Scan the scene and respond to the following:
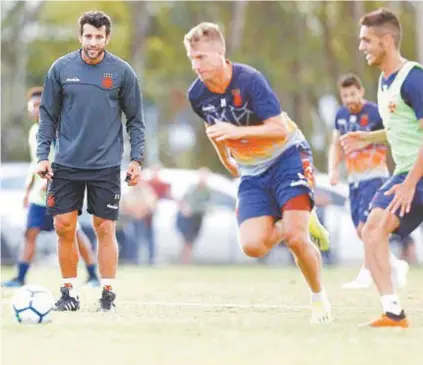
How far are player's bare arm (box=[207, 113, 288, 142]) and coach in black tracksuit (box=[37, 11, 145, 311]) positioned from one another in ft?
3.63

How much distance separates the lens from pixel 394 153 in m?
10.1

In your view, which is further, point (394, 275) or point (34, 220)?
point (34, 220)

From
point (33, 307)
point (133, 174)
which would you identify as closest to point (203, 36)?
point (133, 174)

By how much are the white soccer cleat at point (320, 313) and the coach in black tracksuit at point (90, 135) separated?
1800 mm

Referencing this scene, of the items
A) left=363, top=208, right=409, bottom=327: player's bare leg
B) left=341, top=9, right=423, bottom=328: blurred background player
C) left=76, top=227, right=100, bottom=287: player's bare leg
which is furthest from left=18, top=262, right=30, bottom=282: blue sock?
left=363, top=208, right=409, bottom=327: player's bare leg

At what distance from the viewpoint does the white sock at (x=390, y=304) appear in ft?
31.8

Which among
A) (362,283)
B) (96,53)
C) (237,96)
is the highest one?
(96,53)

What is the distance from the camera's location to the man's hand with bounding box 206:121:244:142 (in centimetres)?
1002

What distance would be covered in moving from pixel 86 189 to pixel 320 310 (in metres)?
2.26

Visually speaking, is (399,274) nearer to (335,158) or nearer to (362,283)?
(362,283)

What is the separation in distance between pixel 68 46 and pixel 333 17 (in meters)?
9.89

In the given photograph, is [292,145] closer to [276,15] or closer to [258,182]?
[258,182]

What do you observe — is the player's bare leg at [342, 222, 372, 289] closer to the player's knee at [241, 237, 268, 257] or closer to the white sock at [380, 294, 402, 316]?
the player's knee at [241, 237, 268, 257]

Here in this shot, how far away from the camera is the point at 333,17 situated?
141ft
